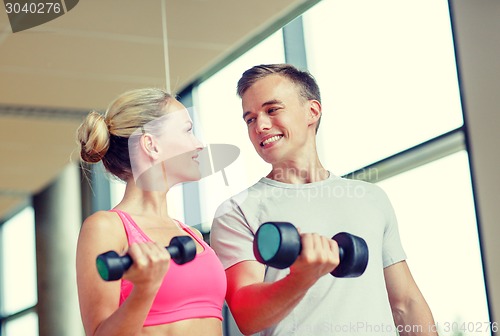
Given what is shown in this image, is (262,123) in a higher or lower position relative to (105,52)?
lower

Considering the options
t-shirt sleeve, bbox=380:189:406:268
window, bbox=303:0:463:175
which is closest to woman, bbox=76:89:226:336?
t-shirt sleeve, bbox=380:189:406:268

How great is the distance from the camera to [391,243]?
1012 millimetres

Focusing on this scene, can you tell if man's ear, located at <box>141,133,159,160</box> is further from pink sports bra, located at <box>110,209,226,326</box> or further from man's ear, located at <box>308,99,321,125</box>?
man's ear, located at <box>308,99,321,125</box>

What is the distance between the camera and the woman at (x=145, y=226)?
2.68ft

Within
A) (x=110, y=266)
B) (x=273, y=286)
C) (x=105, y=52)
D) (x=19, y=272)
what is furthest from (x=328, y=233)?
(x=19, y=272)

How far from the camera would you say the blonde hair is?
36.4 inches

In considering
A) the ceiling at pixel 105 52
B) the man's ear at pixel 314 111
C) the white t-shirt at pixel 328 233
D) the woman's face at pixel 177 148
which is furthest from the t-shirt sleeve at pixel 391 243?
the ceiling at pixel 105 52

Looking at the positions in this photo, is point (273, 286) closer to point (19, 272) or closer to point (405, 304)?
point (405, 304)

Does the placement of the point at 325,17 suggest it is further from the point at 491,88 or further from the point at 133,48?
the point at 133,48

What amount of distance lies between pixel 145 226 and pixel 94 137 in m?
0.11

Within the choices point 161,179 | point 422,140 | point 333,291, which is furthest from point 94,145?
point 422,140

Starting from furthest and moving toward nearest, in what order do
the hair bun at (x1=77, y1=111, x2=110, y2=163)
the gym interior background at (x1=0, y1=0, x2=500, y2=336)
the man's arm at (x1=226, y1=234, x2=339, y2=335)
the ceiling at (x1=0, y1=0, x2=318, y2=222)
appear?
the ceiling at (x1=0, y1=0, x2=318, y2=222) → the gym interior background at (x1=0, y1=0, x2=500, y2=336) → the hair bun at (x1=77, y1=111, x2=110, y2=163) → the man's arm at (x1=226, y1=234, x2=339, y2=335)

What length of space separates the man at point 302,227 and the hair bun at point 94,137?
0.16 m

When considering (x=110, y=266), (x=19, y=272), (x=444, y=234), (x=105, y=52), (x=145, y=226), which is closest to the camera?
(x=110, y=266)
